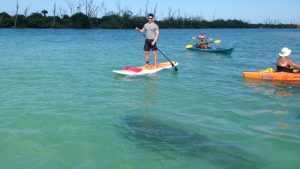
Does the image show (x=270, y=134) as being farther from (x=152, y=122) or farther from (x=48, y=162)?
(x=48, y=162)

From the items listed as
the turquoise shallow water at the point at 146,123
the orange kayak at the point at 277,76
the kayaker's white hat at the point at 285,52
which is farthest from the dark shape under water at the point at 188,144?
the kayaker's white hat at the point at 285,52

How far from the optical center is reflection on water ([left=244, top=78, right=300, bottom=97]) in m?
10.5

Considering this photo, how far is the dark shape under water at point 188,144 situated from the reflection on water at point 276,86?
4.75 meters

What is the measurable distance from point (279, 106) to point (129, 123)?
3895 millimetres

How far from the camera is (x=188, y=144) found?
5957mm

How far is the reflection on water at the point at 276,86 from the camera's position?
Result: 10.5m

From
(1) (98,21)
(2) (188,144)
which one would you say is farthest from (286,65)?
(1) (98,21)

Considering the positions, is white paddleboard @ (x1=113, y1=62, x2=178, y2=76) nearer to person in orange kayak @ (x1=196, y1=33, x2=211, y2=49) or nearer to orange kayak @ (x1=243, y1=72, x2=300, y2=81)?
orange kayak @ (x1=243, y1=72, x2=300, y2=81)

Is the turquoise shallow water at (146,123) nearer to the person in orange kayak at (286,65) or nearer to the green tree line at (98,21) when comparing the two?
the person in orange kayak at (286,65)

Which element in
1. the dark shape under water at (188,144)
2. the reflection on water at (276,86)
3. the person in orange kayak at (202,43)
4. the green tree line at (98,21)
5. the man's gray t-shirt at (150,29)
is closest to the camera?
the dark shape under water at (188,144)

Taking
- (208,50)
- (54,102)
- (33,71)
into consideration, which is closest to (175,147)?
(54,102)

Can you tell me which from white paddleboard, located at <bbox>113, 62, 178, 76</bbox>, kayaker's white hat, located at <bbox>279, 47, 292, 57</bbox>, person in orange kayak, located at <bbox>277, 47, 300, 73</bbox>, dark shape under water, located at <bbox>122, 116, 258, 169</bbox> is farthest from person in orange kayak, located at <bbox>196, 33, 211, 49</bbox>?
dark shape under water, located at <bbox>122, 116, 258, 169</bbox>

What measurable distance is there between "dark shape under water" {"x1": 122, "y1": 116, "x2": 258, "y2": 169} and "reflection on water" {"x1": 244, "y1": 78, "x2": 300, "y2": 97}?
475 centimetres

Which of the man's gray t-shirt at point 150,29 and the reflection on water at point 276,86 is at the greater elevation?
the man's gray t-shirt at point 150,29
